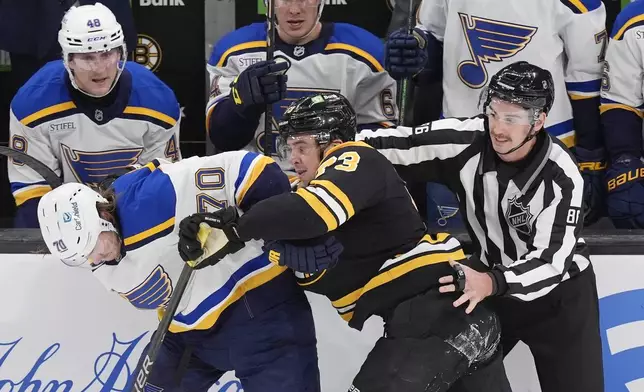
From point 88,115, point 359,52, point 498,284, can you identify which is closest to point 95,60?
point 88,115

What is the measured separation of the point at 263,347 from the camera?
2668 mm

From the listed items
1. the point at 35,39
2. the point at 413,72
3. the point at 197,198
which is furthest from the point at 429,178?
the point at 35,39

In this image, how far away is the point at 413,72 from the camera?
10.5 feet

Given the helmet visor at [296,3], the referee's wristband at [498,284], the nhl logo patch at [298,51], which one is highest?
the helmet visor at [296,3]

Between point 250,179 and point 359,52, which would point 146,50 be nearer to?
A: point 359,52

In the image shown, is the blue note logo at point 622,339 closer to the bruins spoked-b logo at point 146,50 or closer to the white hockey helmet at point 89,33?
the white hockey helmet at point 89,33

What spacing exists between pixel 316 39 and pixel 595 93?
3.07 feet

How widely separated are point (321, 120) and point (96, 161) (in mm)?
1125

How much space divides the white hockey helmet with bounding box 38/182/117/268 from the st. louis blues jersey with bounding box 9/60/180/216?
3.00ft

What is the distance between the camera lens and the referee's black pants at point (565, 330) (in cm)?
282

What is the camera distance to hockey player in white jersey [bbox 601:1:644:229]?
3297 mm

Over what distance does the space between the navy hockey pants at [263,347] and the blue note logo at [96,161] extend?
0.87m

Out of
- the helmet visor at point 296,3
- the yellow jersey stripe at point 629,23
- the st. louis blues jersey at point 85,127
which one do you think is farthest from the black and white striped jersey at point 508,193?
the st. louis blues jersey at point 85,127

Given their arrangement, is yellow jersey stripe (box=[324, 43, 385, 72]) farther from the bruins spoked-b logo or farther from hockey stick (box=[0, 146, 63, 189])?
the bruins spoked-b logo
